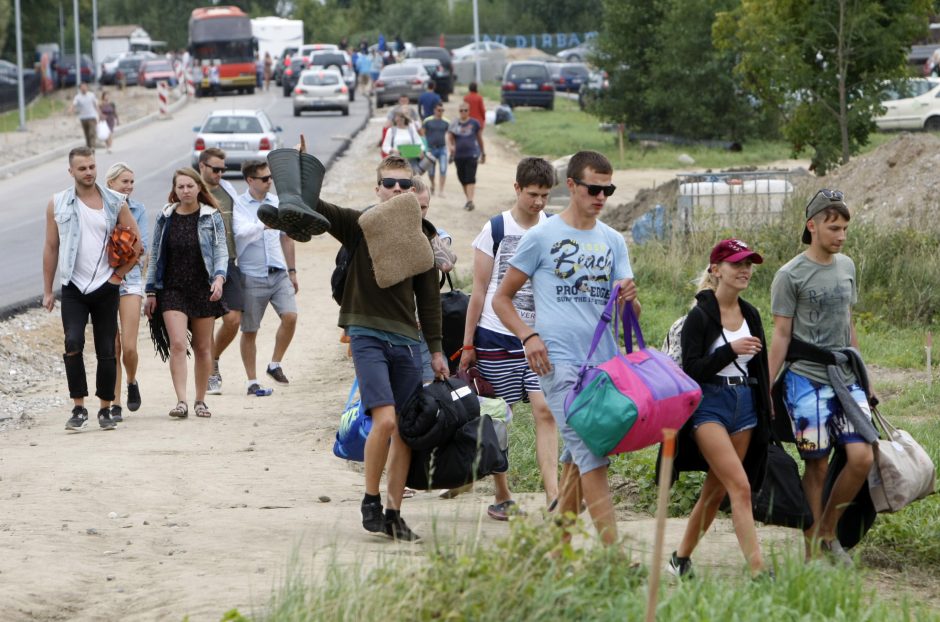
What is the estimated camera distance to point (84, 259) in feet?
31.8

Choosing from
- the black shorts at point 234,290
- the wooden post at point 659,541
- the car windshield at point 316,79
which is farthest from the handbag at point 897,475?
the car windshield at point 316,79

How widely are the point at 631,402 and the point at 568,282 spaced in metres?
0.74

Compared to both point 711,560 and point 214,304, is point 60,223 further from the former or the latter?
point 711,560

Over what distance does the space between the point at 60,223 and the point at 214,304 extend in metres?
1.29

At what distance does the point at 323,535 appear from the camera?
22.5 ft

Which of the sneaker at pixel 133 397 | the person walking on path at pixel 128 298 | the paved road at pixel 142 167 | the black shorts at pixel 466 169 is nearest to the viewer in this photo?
the person walking on path at pixel 128 298

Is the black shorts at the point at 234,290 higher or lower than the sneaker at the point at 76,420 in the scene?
higher

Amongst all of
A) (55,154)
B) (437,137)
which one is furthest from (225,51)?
(437,137)

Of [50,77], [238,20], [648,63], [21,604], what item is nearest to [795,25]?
[648,63]

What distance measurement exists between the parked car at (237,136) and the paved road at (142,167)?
26.0 inches

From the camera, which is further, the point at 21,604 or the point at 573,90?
the point at 573,90

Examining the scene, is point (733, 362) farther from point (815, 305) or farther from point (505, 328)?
point (505, 328)

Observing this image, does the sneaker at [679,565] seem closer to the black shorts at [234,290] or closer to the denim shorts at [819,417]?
the denim shorts at [819,417]

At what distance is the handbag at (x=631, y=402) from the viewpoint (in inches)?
215
